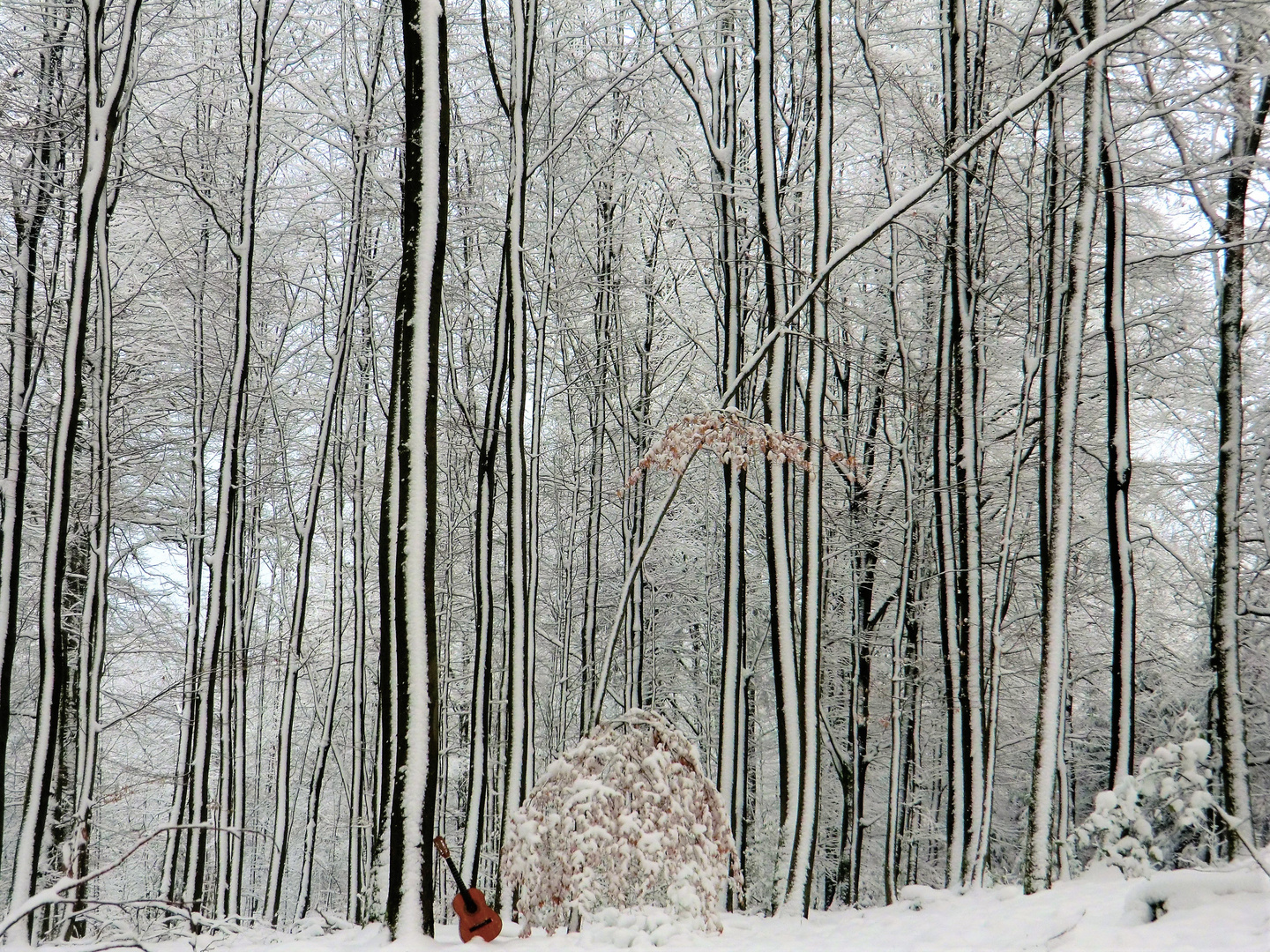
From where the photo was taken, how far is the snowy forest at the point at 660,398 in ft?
18.0

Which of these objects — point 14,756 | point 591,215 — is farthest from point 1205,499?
point 14,756

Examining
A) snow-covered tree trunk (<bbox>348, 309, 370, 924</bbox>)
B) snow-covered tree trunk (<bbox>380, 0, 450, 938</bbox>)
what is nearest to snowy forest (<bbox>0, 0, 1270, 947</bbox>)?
snow-covered tree trunk (<bbox>380, 0, 450, 938</bbox>)

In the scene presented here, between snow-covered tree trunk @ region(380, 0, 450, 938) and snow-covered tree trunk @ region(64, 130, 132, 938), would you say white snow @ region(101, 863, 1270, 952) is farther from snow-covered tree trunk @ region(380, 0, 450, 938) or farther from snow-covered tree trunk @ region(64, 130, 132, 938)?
snow-covered tree trunk @ region(64, 130, 132, 938)

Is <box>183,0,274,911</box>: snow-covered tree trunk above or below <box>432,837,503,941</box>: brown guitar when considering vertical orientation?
above

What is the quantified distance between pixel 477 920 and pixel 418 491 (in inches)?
88.5

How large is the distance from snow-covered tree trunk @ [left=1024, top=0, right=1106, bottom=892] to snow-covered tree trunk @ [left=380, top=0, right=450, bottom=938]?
480cm

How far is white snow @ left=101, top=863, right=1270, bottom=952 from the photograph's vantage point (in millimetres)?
3254

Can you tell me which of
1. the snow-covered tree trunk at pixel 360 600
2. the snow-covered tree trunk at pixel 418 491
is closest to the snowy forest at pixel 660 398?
the snow-covered tree trunk at pixel 418 491

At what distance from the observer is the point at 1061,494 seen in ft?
21.0

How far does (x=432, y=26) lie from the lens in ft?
14.6

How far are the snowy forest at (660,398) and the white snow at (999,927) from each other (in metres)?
0.21

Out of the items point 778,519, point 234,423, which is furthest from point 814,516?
point 234,423

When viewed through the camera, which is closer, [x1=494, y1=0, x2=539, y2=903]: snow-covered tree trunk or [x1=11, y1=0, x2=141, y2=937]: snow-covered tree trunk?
[x1=11, y1=0, x2=141, y2=937]: snow-covered tree trunk

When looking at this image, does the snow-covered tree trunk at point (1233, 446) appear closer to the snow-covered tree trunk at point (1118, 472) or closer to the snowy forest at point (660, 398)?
the snowy forest at point (660, 398)
